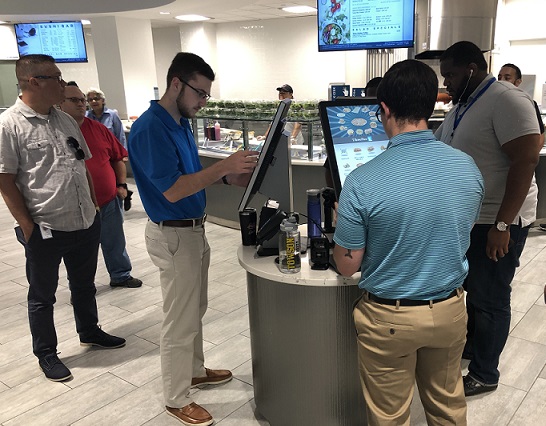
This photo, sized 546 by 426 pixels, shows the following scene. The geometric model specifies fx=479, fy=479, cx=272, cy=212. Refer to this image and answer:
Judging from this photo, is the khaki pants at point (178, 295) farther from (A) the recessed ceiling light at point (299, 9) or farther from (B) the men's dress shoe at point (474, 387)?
(A) the recessed ceiling light at point (299, 9)

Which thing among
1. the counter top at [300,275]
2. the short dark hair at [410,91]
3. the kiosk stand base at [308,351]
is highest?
the short dark hair at [410,91]

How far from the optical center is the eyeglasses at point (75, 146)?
2.74 m

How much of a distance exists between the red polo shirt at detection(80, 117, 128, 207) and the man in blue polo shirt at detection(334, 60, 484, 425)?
2651 mm

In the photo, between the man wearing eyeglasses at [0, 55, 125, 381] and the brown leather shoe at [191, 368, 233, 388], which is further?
the brown leather shoe at [191, 368, 233, 388]

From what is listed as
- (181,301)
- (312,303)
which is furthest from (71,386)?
(312,303)

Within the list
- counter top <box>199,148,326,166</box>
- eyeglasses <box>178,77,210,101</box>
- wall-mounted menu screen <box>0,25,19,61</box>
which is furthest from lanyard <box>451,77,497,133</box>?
wall-mounted menu screen <box>0,25,19,61</box>

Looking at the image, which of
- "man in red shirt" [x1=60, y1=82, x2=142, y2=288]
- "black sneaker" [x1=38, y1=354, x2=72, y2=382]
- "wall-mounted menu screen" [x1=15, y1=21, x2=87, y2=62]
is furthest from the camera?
"wall-mounted menu screen" [x1=15, y1=21, x2=87, y2=62]

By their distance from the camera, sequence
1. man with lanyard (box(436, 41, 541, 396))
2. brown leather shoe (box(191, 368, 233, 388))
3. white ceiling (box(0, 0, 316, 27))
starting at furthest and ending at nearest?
1. white ceiling (box(0, 0, 316, 27))
2. brown leather shoe (box(191, 368, 233, 388))
3. man with lanyard (box(436, 41, 541, 396))

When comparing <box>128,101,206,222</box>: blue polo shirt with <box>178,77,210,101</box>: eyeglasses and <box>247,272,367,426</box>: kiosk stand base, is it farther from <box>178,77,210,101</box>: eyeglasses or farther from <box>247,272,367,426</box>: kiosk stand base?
<box>247,272,367,426</box>: kiosk stand base

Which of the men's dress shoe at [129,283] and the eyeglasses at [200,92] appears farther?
the men's dress shoe at [129,283]

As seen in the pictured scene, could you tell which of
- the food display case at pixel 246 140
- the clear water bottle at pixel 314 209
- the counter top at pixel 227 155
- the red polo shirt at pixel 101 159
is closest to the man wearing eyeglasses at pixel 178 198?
the clear water bottle at pixel 314 209

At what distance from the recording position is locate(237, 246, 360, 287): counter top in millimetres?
1797

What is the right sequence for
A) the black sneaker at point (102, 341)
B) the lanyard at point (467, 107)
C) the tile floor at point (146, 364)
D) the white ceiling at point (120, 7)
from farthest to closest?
the white ceiling at point (120, 7) → the black sneaker at point (102, 341) → the tile floor at point (146, 364) → the lanyard at point (467, 107)

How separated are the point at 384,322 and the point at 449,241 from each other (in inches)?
13.2
